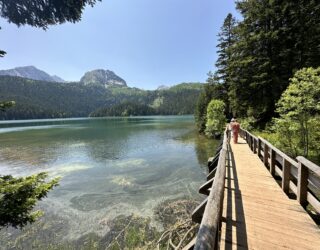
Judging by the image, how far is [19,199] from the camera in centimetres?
456

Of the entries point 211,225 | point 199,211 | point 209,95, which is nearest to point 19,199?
point 199,211

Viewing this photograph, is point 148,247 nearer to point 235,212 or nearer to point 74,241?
point 74,241

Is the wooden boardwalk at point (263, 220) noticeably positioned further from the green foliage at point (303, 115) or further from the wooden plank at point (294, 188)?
the green foliage at point (303, 115)

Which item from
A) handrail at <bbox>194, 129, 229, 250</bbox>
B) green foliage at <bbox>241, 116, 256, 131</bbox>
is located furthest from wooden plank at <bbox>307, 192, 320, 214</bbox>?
green foliage at <bbox>241, 116, 256, 131</bbox>

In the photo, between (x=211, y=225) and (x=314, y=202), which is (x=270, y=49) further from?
(x=211, y=225)

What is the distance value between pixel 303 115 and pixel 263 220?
1171 centimetres

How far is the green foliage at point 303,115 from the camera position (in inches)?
465

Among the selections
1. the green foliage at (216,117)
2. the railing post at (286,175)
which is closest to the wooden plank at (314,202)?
the railing post at (286,175)

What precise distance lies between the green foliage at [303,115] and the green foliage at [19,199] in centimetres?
1425

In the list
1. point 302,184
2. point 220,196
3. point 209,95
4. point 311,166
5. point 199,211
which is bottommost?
point 199,211

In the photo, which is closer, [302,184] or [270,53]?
[302,184]

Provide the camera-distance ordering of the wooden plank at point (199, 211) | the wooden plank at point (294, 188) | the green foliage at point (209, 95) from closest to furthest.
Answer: the wooden plank at point (199, 211) < the wooden plank at point (294, 188) < the green foliage at point (209, 95)

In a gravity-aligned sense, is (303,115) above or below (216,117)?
above

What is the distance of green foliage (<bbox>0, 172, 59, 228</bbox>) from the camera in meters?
4.23
